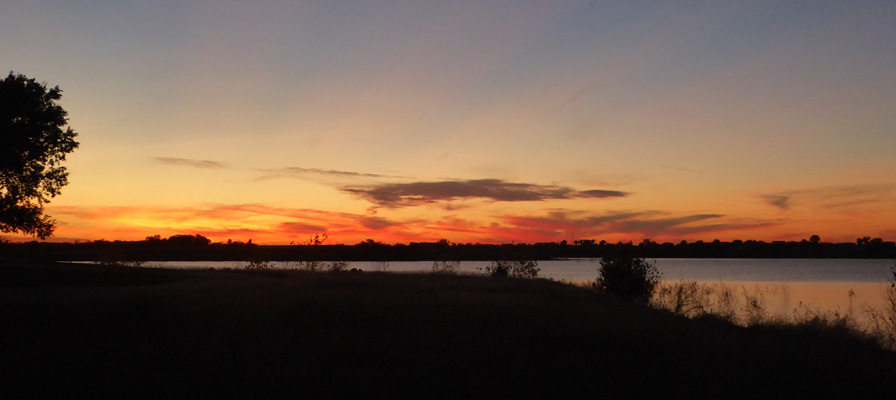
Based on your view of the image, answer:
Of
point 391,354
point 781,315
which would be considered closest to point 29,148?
point 391,354

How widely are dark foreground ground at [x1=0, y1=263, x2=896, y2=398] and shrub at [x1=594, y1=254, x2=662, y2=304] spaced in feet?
37.3

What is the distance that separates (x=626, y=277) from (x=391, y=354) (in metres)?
20.6

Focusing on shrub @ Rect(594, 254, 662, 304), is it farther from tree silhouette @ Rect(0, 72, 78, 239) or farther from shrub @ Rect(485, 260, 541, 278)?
tree silhouette @ Rect(0, 72, 78, 239)

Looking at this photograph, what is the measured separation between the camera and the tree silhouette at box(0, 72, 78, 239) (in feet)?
103

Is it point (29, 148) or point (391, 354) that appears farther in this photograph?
point (29, 148)

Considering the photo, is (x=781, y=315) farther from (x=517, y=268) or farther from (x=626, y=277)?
(x=517, y=268)

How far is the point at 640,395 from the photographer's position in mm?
9539

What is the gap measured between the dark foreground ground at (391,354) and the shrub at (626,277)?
11.4 m

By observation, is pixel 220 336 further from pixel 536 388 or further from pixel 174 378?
pixel 536 388

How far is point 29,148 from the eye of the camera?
107 ft

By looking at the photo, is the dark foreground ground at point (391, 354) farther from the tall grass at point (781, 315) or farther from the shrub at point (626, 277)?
the shrub at point (626, 277)

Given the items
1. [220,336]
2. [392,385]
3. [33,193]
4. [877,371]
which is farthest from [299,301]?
[33,193]

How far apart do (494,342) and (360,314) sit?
4.39 m

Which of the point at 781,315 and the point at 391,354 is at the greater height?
the point at 391,354
